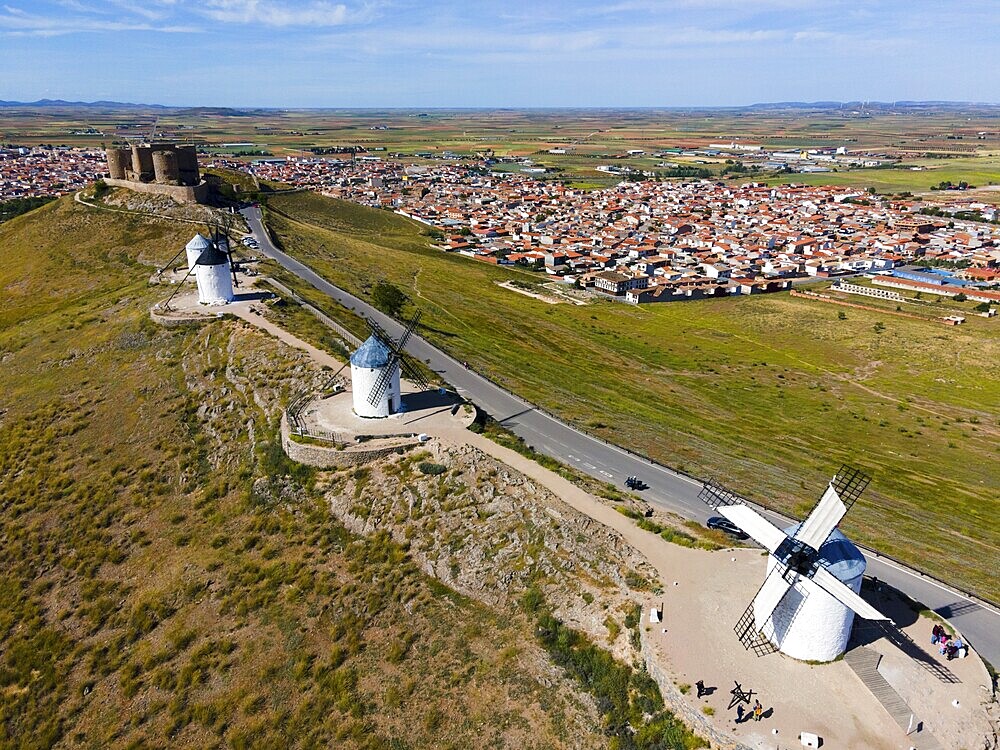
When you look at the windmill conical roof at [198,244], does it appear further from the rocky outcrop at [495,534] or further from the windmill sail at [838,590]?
the windmill sail at [838,590]

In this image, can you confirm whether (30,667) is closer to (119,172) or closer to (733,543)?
(733,543)

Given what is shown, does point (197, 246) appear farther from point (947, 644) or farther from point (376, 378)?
point (947, 644)

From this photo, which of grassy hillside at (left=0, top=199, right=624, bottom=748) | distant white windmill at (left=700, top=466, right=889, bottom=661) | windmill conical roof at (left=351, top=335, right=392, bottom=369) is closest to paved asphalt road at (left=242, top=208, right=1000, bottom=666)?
distant white windmill at (left=700, top=466, right=889, bottom=661)

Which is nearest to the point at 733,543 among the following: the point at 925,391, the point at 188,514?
the point at 188,514

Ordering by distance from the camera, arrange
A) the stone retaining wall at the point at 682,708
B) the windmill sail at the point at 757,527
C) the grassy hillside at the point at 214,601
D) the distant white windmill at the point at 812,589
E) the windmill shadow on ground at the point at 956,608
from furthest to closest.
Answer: the windmill shadow on ground at the point at 956,608 → the grassy hillside at the point at 214,601 → the windmill sail at the point at 757,527 → the distant white windmill at the point at 812,589 → the stone retaining wall at the point at 682,708

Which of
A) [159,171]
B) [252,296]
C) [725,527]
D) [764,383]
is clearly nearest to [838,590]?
[725,527]

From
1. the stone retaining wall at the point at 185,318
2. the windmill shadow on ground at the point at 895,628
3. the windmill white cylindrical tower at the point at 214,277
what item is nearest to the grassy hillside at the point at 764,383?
the windmill shadow on ground at the point at 895,628
